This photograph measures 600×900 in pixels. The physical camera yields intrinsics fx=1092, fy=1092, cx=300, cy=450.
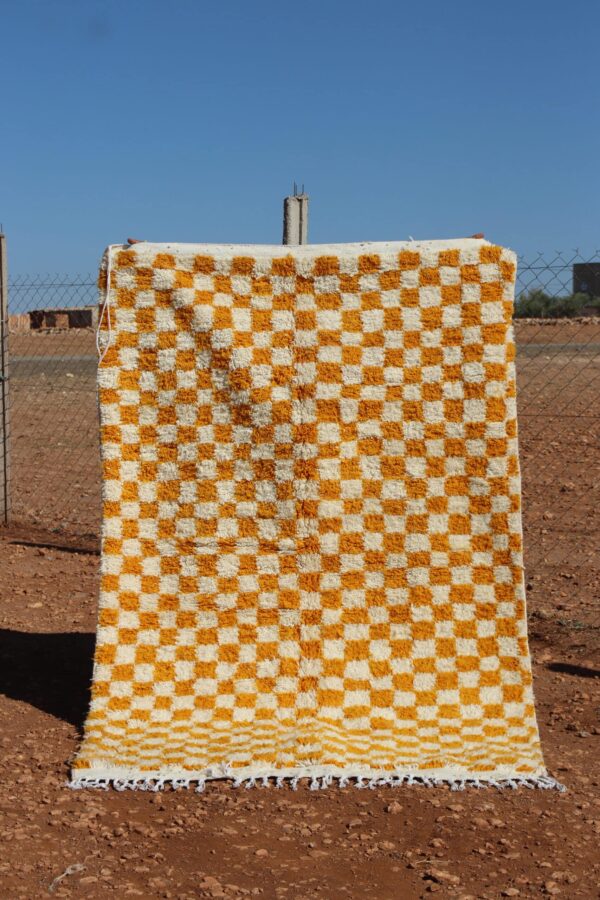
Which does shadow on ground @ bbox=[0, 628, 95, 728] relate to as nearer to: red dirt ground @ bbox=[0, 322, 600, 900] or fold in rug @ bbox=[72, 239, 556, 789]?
red dirt ground @ bbox=[0, 322, 600, 900]

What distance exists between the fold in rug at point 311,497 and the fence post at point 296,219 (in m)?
1.36

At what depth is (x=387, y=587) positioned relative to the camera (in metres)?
4.01

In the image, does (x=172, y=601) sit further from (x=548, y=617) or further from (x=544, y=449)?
(x=544, y=449)

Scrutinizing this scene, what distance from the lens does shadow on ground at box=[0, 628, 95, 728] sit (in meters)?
4.52

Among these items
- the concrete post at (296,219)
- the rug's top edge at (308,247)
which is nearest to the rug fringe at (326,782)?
the rug's top edge at (308,247)

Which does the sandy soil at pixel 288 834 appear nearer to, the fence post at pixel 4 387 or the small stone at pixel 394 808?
the small stone at pixel 394 808

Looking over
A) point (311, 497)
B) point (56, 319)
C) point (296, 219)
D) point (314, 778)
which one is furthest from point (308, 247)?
point (56, 319)

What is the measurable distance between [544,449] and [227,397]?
622cm

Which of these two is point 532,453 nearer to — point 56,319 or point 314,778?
point 314,778

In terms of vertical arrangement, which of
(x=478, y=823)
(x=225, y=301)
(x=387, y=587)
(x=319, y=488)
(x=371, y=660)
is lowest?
(x=478, y=823)

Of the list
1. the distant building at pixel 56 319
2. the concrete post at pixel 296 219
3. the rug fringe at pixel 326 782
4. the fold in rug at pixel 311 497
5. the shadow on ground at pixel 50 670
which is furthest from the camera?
the distant building at pixel 56 319

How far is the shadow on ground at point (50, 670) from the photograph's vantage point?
14.8 feet

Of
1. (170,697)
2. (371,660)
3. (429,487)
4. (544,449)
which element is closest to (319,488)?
(429,487)

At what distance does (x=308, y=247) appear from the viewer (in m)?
4.07
